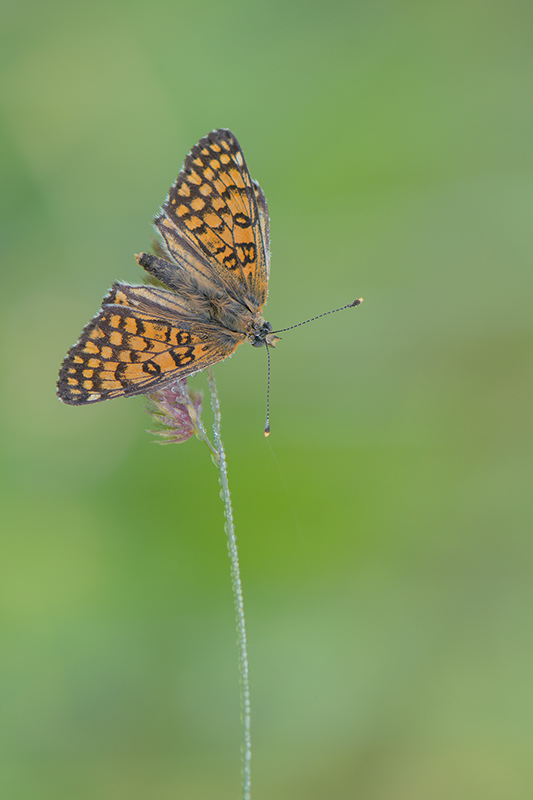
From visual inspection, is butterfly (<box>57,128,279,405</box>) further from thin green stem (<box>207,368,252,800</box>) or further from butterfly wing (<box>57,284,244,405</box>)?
thin green stem (<box>207,368,252,800</box>)

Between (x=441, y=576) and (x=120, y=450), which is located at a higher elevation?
(x=120, y=450)

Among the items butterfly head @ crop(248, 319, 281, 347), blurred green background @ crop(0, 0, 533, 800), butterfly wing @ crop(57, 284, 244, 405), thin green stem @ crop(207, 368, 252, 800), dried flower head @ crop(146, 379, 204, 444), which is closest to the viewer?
thin green stem @ crop(207, 368, 252, 800)

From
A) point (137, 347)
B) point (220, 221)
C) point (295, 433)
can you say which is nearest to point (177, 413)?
point (137, 347)

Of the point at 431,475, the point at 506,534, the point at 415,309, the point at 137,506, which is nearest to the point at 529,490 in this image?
the point at 506,534

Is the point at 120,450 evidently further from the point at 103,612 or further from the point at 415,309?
the point at 415,309

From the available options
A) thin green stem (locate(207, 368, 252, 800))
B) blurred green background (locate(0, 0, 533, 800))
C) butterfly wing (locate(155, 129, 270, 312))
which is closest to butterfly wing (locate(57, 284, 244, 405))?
butterfly wing (locate(155, 129, 270, 312))

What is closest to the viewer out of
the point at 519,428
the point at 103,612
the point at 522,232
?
the point at 103,612

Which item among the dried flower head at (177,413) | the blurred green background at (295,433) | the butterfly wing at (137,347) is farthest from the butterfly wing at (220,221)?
the blurred green background at (295,433)

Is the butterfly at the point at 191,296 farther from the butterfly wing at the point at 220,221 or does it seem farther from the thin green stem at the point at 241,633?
the thin green stem at the point at 241,633
